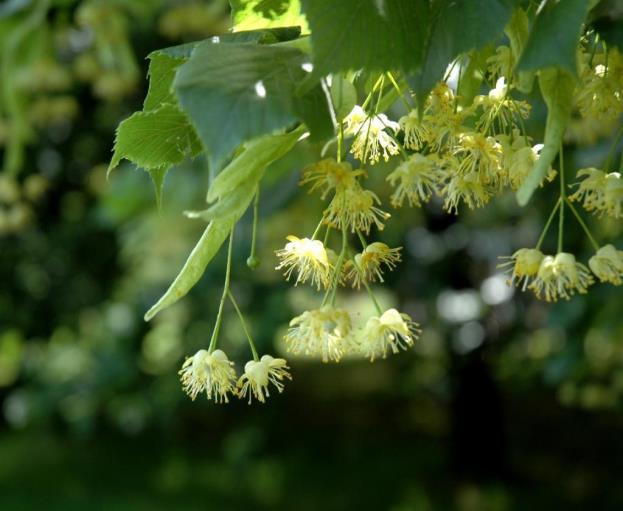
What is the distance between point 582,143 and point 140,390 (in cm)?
338

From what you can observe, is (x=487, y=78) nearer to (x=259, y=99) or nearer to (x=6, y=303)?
(x=259, y=99)

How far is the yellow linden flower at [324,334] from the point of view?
2.46 ft

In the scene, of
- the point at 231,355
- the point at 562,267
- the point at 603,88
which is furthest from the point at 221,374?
the point at 231,355

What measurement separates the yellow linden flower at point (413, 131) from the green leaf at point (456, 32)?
3.8 inches

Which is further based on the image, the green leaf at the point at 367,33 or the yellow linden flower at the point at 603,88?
the yellow linden flower at the point at 603,88

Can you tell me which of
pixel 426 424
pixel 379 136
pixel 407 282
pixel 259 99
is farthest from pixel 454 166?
pixel 426 424

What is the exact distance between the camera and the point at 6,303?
4746 millimetres

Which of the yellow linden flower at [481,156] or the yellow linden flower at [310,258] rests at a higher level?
the yellow linden flower at [481,156]

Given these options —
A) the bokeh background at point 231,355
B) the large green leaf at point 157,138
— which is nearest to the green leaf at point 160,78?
the large green leaf at point 157,138

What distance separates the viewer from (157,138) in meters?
0.75

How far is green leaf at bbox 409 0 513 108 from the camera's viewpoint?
2.20ft

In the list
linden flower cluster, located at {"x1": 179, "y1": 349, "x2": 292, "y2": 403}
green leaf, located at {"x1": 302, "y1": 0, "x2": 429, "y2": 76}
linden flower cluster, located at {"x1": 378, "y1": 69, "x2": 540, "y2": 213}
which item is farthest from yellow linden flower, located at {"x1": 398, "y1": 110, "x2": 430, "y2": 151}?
linden flower cluster, located at {"x1": 179, "y1": 349, "x2": 292, "y2": 403}

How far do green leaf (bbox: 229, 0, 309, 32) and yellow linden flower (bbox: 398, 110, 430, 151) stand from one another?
0.43 feet

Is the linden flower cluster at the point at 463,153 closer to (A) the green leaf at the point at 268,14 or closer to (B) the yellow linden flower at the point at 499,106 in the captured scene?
(B) the yellow linden flower at the point at 499,106
